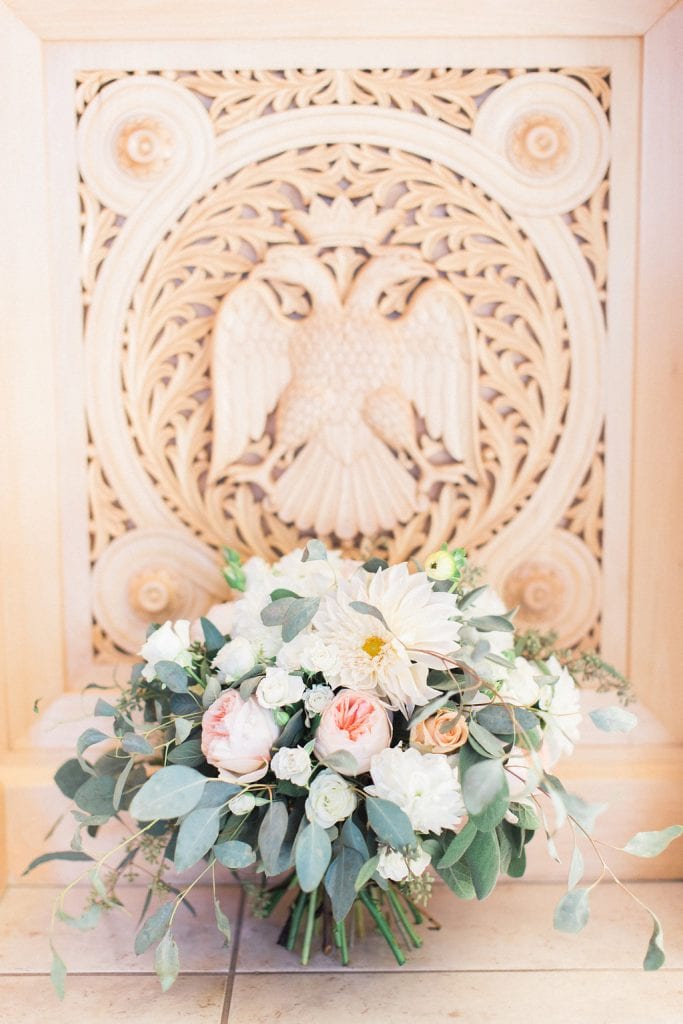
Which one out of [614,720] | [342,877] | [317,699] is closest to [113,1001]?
[342,877]

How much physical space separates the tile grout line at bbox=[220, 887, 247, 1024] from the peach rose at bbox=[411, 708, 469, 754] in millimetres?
388

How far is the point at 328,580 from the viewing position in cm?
100

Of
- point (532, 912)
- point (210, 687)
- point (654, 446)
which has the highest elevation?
point (654, 446)

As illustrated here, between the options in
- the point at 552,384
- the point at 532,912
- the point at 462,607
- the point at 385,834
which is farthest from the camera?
the point at 552,384

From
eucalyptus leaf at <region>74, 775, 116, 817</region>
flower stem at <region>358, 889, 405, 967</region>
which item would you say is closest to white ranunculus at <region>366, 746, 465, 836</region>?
flower stem at <region>358, 889, 405, 967</region>

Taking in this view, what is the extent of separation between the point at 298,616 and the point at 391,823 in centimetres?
23

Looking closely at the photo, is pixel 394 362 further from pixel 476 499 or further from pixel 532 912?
pixel 532 912

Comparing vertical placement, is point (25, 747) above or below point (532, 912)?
above

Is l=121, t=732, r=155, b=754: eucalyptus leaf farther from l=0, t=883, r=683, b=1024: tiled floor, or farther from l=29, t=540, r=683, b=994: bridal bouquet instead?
l=0, t=883, r=683, b=1024: tiled floor

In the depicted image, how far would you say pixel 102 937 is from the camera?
3.60 ft

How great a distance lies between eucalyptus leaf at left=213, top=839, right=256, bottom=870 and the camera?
A: 0.87m

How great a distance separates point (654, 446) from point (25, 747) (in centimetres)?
102

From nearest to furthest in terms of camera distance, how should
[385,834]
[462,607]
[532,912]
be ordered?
[385,834], [462,607], [532,912]

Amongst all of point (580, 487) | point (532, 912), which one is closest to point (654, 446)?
point (580, 487)
